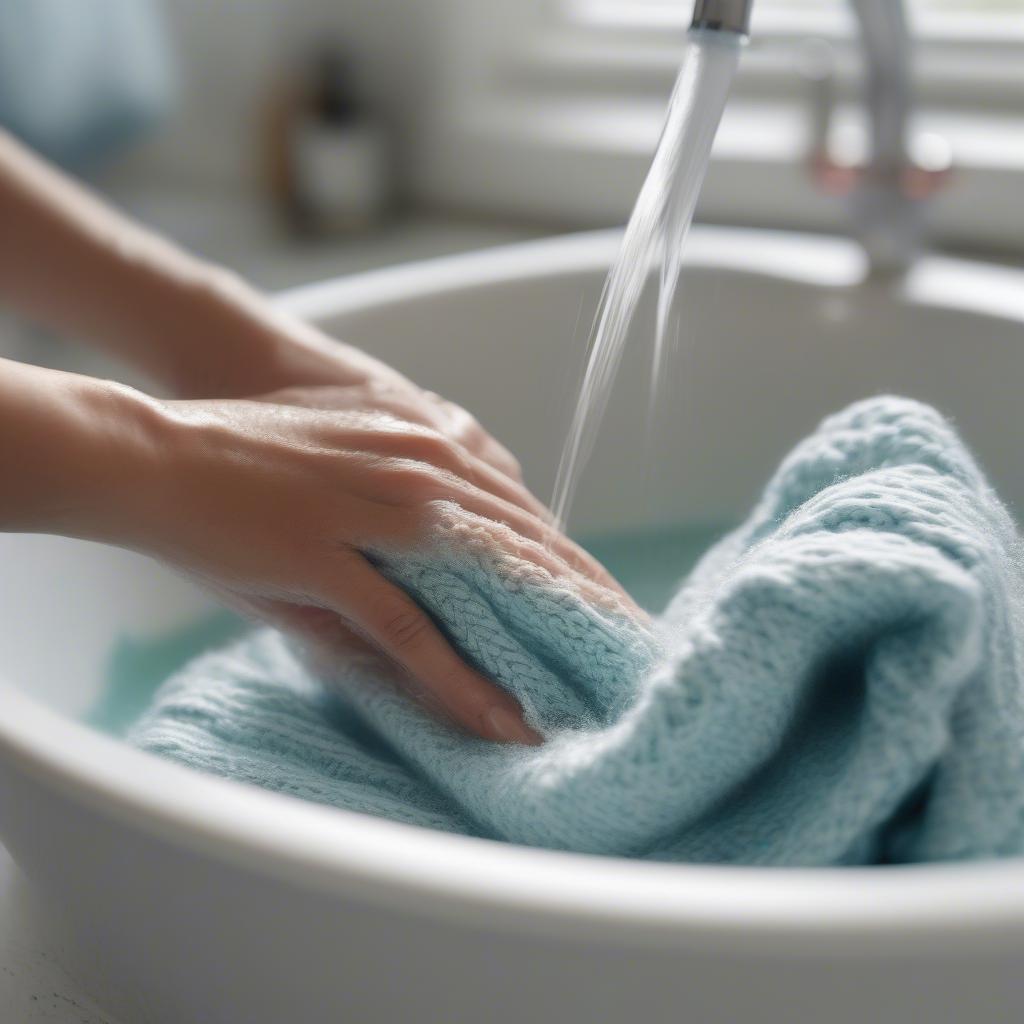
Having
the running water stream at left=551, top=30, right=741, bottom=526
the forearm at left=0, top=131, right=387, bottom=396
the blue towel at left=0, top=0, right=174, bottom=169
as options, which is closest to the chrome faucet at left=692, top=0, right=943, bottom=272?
the running water stream at left=551, top=30, right=741, bottom=526

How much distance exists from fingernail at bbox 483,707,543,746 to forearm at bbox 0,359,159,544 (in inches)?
5.5

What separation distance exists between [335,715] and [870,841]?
23cm

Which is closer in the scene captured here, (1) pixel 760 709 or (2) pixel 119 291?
(1) pixel 760 709

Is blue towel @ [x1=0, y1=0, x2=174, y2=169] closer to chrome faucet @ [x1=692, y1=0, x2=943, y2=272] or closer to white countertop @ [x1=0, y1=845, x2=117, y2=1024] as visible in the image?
chrome faucet @ [x1=692, y1=0, x2=943, y2=272]

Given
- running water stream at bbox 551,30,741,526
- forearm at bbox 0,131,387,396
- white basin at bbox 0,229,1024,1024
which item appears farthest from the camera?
forearm at bbox 0,131,387,396

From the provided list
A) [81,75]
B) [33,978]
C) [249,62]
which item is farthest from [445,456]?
[249,62]

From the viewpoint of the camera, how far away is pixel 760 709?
0.32m

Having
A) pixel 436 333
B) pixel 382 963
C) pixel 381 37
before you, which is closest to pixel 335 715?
pixel 382 963

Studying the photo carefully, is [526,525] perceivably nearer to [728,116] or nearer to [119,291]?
[119,291]

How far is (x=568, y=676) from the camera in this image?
42 cm

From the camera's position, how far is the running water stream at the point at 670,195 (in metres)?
0.50

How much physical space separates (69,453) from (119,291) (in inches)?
10.9

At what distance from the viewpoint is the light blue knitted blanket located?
31 centimetres

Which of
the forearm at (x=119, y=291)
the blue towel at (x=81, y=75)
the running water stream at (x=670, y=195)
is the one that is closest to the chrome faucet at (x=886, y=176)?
the running water stream at (x=670, y=195)
